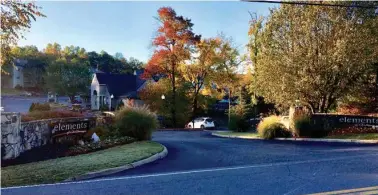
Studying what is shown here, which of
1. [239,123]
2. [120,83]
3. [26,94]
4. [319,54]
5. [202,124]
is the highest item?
[120,83]

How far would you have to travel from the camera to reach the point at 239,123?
3164cm

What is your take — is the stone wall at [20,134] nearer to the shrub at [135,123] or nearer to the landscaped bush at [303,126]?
the shrub at [135,123]

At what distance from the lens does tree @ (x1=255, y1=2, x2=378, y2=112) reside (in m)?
20.6

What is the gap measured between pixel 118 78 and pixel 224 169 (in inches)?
2008

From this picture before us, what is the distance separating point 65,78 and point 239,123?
38.1 metres

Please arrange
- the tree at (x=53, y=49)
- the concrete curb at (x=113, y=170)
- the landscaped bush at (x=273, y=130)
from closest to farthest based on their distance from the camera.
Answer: the concrete curb at (x=113, y=170) → the landscaped bush at (x=273, y=130) → the tree at (x=53, y=49)

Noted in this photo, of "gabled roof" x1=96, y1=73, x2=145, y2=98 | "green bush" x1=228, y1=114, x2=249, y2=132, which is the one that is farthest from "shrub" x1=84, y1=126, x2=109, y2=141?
"gabled roof" x1=96, y1=73, x2=145, y2=98

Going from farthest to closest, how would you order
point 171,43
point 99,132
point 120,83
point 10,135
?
point 120,83 < point 171,43 < point 99,132 < point 10,135

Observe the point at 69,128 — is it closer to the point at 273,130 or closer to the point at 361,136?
the point at 273,130

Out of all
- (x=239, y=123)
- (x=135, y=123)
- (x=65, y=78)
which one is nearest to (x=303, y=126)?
(x=135, y=123)

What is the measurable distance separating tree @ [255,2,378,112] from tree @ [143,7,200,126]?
1574 cm

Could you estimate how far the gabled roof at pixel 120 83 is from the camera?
56.2m

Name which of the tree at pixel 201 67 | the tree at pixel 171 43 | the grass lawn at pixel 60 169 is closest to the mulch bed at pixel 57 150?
the grass lawn at pixel 60 169

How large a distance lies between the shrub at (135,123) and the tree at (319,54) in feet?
29.8
